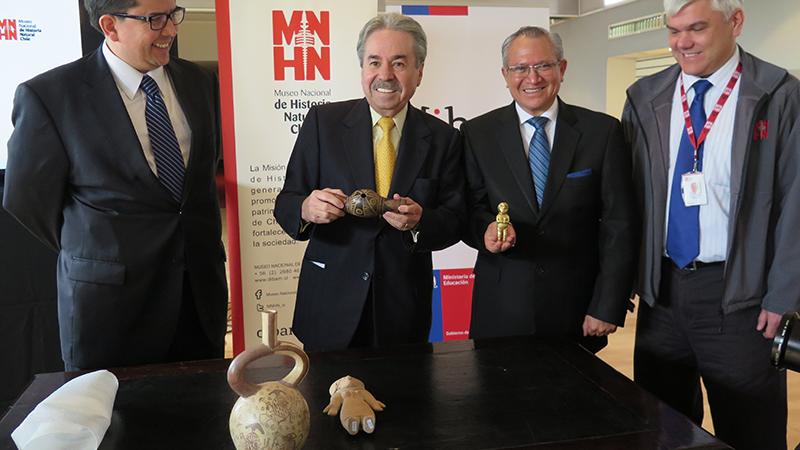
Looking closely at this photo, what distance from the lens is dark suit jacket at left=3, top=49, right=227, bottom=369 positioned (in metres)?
2.11

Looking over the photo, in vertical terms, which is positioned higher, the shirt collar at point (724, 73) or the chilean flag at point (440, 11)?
the chilean flag at point (440, 11)

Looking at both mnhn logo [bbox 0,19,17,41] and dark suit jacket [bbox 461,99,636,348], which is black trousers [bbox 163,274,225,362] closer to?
dark suit jacket [bbox 461,99,636,348]

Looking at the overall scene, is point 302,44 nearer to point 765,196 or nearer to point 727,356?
point 765,196

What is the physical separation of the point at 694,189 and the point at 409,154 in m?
0.91

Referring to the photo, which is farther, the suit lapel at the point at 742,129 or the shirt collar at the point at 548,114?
the shirt collar at the point at 548,114

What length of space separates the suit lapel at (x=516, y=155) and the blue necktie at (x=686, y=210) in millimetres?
445

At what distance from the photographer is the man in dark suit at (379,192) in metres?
2.15

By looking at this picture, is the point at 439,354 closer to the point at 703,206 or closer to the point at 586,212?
the point at 586,212

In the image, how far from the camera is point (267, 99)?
3359 millimetres

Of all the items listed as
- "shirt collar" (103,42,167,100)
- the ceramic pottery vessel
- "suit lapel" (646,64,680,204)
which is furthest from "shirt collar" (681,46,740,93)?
"shirt collar" (103,42,167,100)

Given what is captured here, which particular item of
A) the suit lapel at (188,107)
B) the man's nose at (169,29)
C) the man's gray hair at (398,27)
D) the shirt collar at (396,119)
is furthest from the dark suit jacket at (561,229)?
the man's nose at (169,29)

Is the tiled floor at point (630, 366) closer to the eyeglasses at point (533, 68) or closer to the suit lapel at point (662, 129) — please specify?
the suit lapel at point (662, 129)

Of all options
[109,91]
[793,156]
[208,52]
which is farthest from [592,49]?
[109,91]

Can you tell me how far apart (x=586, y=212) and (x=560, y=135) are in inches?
10.4
